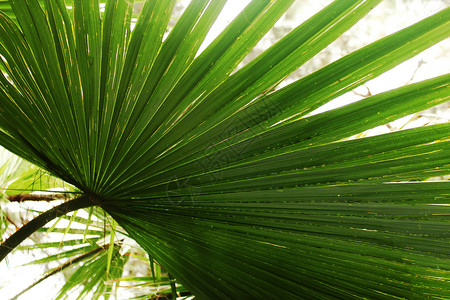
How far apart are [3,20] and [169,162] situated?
41 cm

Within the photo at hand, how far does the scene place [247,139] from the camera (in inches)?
26.1

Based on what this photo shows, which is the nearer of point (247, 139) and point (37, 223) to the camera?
point (247, 139)

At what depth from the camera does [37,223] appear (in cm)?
84

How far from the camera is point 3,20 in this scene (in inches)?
25.4

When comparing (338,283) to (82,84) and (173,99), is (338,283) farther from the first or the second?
(82,84)

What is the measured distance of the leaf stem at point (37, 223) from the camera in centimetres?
80

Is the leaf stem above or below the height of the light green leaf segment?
below

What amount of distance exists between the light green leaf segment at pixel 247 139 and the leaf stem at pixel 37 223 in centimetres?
12

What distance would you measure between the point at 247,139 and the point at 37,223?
1.83 feet

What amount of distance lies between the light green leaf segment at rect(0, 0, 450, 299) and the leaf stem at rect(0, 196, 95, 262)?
0.12 metres

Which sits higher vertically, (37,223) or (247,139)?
(247,139)

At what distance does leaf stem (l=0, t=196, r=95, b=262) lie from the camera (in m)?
0.80

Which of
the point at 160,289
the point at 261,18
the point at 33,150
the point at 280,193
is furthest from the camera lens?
the point at 160,289

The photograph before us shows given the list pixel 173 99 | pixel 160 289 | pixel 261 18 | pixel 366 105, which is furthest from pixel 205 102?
pixel 160 289
